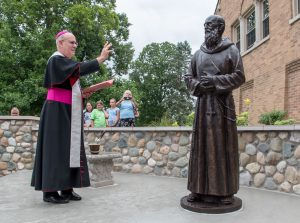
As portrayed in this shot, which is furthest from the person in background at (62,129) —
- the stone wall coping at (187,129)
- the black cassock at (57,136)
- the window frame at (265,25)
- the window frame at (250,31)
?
→ the window frame at (250,31)

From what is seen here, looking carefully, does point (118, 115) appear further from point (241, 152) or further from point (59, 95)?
point (59, 95)

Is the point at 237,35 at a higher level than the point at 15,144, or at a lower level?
higher

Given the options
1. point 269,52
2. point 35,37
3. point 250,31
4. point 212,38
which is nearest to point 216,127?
point 212,38

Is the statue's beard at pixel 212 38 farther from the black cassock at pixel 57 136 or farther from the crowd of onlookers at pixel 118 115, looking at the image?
the crowd of onlookers at pixel 118 115

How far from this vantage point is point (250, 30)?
14.0m

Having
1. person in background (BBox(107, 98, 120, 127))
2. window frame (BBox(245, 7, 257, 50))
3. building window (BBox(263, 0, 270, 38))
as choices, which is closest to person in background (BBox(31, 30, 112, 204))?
person in background (BBox(107, 98, 120, 127))

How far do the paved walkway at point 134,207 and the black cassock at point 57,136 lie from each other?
1.07 feet

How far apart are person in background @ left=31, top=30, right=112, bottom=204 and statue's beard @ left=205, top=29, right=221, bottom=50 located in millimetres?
1240

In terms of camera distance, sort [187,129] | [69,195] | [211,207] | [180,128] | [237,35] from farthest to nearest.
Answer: [237,35], [180,128], [187,129], [69,195], [211,207]

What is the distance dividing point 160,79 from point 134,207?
A: 133 feet

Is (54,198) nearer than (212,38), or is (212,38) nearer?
(212,38)

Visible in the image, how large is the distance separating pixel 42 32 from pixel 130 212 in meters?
15.7

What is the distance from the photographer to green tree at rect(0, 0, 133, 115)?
1689 cm

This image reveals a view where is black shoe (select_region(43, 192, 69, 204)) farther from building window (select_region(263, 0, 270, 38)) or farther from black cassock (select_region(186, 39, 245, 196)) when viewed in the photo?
building window (select_region(263, 0, 270, 38))
